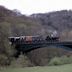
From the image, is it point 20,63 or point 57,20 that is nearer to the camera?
point 20,63

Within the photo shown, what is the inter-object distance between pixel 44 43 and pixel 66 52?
328 cm

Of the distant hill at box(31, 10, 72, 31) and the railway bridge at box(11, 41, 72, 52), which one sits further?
the distant hill at box(31, 10, 72, 31)

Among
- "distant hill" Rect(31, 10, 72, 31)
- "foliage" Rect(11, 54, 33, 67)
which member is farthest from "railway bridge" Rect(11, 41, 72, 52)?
"distant hill" Rect(31, 10, 72, 31)

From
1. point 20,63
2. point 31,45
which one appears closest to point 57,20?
point 31,45

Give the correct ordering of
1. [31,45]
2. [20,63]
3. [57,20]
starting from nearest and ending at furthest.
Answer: [20,63], [31,45], [57,20]

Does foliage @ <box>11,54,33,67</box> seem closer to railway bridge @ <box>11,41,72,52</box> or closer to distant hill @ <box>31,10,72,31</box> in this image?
railway bridge @ <box>11,41,72,52</box>

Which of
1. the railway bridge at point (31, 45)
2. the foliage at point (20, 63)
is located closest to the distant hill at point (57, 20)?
the railway bridge at point (31, 45)

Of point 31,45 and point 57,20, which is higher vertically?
point 57,20

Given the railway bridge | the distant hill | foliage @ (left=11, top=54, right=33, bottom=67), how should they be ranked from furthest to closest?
the distant hill → the railway bridge → foliage @ (left=11, top=54, right=33, bottom=67)

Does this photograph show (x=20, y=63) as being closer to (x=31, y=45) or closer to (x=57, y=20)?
(x=31, y=45)

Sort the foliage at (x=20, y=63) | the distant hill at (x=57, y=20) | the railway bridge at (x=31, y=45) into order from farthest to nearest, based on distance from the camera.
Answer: the distant hill at (x=57, y=20) → the railway bridge at (x=31, y=45) → the foliage at (x=20, y=63)

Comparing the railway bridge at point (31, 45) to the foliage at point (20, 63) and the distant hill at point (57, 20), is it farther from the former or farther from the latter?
the distant hill at point (57, 20)

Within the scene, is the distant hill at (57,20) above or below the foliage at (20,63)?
above

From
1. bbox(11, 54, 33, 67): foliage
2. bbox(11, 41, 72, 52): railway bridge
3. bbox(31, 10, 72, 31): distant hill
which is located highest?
bbox(31, 10, 72, 31): distant hill
